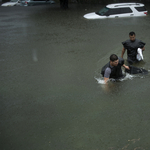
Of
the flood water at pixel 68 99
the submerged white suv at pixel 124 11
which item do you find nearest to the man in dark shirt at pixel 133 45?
the flood water at pixel 68 99

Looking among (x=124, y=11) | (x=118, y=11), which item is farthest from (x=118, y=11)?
(x=124, y=11)

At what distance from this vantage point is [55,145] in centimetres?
439

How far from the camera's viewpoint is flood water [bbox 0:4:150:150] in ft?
14.9

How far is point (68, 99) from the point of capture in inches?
235

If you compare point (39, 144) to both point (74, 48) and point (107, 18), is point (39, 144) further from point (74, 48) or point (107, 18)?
point (107, 18)

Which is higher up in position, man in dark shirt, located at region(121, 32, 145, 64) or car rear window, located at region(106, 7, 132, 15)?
car rear window, located at region(106, 7, 132, 15)

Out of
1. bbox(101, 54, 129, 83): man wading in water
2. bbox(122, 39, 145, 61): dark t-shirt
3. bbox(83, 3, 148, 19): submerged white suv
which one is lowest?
bbox(101, 54, 129, 83): man wading in water

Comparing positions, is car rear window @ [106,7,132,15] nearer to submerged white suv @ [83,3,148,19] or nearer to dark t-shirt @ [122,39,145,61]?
submerged white suv @ [83,3,148,19]

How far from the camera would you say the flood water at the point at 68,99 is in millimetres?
4543

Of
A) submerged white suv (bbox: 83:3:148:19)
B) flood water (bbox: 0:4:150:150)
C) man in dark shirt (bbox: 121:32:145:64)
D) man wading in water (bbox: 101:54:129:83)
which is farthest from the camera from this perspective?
submerged white suv (bbox: 83:3:148:19)

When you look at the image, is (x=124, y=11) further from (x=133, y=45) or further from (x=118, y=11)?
(x=133, y=45)

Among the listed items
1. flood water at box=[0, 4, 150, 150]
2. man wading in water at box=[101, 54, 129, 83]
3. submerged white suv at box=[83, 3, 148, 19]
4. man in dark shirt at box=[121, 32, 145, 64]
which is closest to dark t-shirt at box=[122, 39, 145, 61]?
man in dark shirt at box=[121, 32, 145, 64]

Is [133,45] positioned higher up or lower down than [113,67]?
higher up

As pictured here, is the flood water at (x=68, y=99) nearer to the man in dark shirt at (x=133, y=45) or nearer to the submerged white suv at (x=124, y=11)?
the man in dark shirt at (x=133, y=45)
